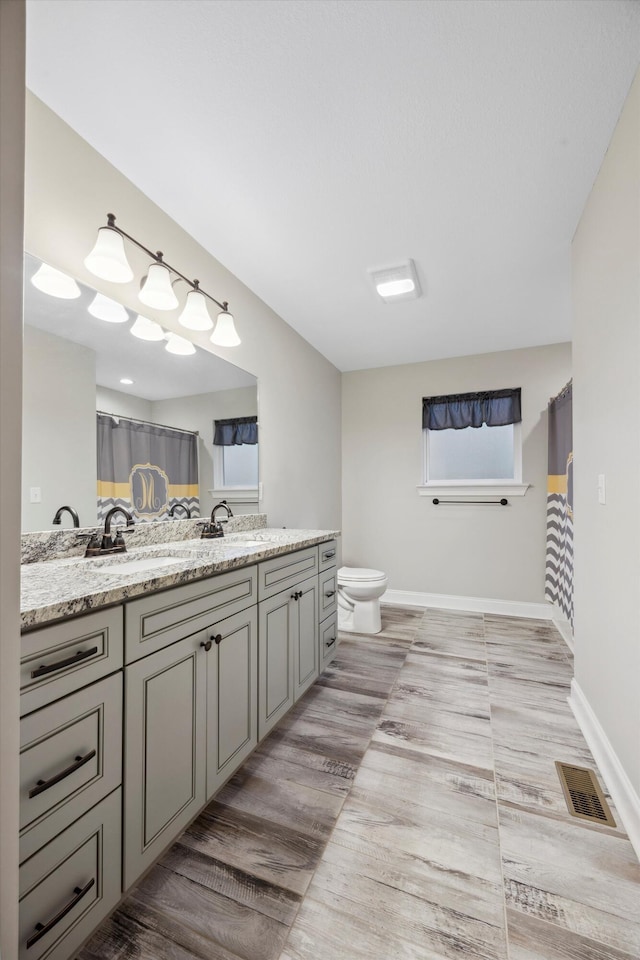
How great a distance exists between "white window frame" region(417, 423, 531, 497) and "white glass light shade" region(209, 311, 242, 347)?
237 centimetres

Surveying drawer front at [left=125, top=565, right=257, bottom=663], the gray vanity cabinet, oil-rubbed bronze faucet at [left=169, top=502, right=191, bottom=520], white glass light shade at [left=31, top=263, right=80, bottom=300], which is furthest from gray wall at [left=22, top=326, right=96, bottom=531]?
the gray vanity cabinet

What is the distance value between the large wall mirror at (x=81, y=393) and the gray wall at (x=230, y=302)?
6.1 inches

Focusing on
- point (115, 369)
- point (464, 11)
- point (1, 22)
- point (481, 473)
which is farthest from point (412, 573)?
point (1, 22)

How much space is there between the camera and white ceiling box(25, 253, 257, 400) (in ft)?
4.96

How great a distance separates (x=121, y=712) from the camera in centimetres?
105

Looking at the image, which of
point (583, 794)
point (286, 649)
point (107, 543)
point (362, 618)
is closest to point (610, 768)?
point (583, 794)

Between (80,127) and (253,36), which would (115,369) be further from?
(253,36)

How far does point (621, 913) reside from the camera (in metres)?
1.11

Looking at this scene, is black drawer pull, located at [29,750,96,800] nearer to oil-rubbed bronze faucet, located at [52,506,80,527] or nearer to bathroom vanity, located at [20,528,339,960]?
bathroom vanity, located at [20,528,339,960]

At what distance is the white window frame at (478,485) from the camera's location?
3768 mm

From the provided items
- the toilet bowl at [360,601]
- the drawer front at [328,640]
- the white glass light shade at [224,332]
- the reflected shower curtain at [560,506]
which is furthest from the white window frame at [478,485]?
the white glass light shade at [224,332]

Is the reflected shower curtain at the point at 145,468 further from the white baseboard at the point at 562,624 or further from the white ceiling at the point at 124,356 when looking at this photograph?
the white baseboard at the point at 562,624

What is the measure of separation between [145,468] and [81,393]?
1.46ft

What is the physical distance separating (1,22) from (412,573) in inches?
163
